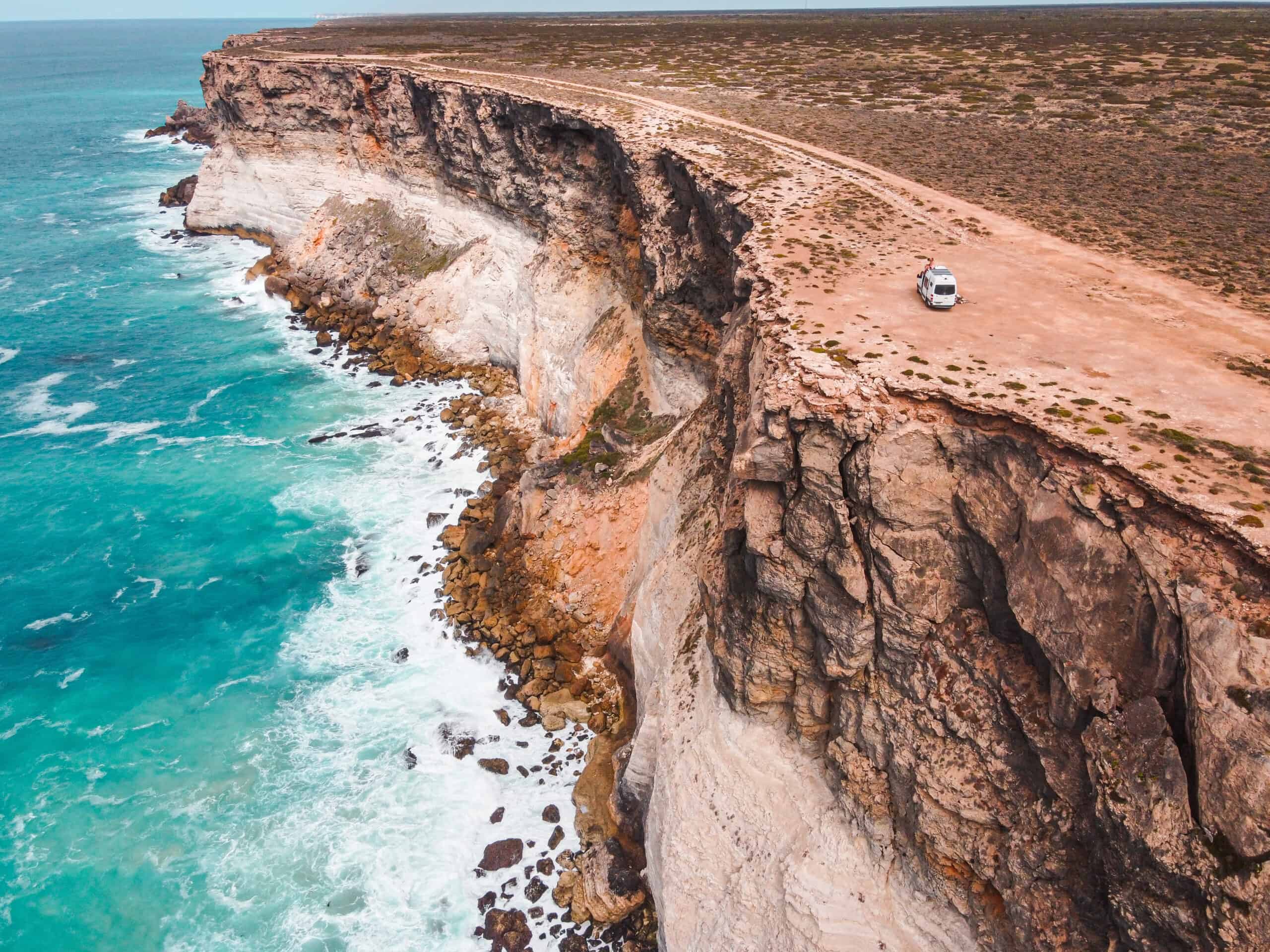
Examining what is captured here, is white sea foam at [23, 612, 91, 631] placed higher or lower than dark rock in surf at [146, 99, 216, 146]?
lower

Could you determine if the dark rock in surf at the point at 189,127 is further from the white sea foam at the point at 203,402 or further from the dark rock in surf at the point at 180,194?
the white sea foam at the point at 203,402

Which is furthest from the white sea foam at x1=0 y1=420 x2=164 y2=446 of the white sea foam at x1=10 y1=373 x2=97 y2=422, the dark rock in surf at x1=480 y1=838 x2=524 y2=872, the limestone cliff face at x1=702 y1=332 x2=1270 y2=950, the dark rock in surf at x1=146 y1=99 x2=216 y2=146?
the dark rock in surf at x1=146 y1=99 x2=216 y2=146

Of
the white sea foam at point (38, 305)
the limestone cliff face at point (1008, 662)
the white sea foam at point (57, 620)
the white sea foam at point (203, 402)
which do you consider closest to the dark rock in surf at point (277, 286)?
the white sea foam at point (203, 402)

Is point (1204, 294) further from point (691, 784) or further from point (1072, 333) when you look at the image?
point (691, 784)

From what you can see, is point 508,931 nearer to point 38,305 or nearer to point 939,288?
point 939,288

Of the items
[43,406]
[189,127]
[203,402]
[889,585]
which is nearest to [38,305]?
[43,406]

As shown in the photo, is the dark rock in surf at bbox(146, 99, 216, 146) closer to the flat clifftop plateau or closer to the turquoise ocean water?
the turquoise ocean water

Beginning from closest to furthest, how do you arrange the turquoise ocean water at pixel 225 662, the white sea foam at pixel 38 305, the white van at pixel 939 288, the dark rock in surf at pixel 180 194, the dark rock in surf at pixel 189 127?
the white van at pixel 939 288 < the turquoise ocean water at pixel 225 662 < the white sea foam at pixel 38 305 < the dark rock in surf at pixel 180 194 < the dark rock in surf at pixel 189 127
